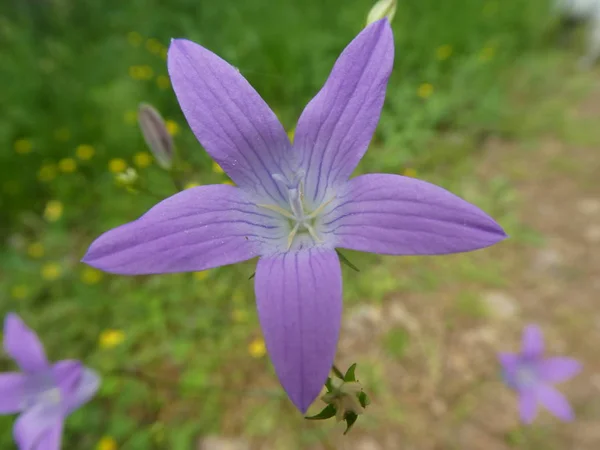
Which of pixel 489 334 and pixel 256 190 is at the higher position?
pixel 489 334

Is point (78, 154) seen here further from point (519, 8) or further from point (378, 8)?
point (519, 8)

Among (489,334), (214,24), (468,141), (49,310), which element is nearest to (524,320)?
(489,334)

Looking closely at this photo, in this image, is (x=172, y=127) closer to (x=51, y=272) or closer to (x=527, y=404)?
(x=51, y=272)

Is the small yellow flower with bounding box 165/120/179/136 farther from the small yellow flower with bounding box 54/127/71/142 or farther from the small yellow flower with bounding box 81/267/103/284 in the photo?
the small yellow flower with bounding box 81/267/103/284

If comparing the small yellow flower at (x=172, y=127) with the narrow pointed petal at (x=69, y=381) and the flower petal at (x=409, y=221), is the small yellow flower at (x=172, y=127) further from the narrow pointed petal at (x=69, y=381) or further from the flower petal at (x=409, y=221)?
the flower petal at (x=409, y=221)

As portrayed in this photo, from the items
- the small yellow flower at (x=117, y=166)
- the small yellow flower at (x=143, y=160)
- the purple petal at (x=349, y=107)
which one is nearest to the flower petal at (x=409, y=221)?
the purple petal at (x=349, y=107)

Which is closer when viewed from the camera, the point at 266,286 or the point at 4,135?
the point at 266,286

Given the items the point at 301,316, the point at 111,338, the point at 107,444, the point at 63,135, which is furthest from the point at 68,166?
the point at 301,316
